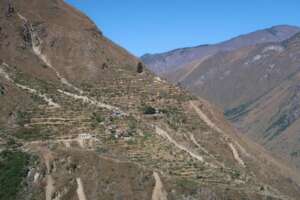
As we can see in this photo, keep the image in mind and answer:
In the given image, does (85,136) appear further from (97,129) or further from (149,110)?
(149,110)

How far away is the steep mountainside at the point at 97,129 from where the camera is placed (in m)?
48.3

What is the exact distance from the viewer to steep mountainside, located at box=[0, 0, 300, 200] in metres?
48.3

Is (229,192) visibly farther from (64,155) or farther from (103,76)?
(103,76)

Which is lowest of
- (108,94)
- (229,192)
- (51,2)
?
(229,192)

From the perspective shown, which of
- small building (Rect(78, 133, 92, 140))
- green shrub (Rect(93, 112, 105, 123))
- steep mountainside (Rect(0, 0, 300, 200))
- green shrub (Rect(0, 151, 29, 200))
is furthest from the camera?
green shrub (Rect(93, 112, 105, 123))

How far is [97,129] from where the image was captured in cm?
6056

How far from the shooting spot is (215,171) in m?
57.4

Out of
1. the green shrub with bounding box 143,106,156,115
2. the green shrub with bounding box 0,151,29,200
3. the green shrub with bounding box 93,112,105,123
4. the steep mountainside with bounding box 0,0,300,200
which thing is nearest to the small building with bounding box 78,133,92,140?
the steep mountainside with bounding box 0,0,300,200

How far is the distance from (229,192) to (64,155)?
49.9 ft

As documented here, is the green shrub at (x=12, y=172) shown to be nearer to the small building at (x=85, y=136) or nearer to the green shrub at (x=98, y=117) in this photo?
the small building at (x=85, y=136)

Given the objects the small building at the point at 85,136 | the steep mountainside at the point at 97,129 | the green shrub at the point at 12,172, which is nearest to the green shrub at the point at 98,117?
the steep mountainside at the point at 97,129

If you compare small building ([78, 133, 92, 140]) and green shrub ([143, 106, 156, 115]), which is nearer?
small building ([78, 133, 92, 140])

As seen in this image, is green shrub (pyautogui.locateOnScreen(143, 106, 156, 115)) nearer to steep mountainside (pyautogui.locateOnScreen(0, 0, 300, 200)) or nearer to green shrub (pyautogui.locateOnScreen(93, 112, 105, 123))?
steep mountainside (pyautogui.locateOnScreen(0, 0, 300, 200))

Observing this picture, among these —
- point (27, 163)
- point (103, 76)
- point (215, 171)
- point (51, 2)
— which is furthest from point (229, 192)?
point (51, 2)
